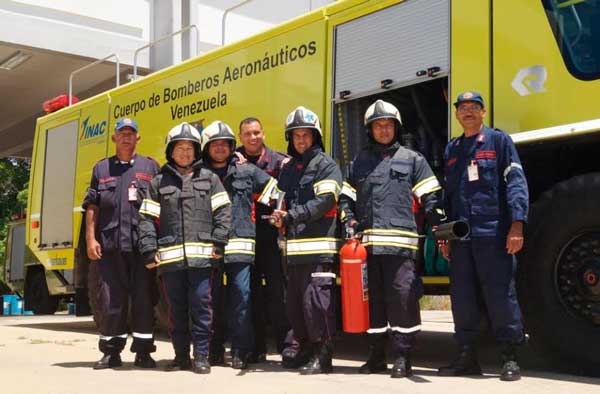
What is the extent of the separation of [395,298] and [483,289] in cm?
55

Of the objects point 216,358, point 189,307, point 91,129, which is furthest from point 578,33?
point 91,129

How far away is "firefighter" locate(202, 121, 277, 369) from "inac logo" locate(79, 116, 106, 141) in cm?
412

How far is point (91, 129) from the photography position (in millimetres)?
9977

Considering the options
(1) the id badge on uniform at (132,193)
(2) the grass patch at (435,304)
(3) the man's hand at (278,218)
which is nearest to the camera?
(3) the man's hand at (278,218)

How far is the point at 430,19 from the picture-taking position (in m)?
5.69

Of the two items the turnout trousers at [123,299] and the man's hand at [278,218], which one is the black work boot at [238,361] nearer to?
the turnout trousers at [123,299]

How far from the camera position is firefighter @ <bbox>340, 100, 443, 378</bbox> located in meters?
5.04

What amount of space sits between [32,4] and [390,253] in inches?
449

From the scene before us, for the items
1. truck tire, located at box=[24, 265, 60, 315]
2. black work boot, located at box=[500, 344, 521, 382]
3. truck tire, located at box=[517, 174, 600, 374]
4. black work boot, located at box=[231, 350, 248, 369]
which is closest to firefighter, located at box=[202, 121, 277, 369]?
black work boot, located at box=[231, 350, 248, 369]

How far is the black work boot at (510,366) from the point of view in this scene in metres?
4.73

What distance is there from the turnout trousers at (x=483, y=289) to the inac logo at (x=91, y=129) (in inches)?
231

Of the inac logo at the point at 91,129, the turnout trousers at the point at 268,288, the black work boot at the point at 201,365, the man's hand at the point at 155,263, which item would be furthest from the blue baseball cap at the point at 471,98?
the inac logo at the point at 91,129

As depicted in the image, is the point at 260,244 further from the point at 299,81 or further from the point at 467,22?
the point at 467,22

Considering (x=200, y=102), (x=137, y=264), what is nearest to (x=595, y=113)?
(x=137, y=264)
